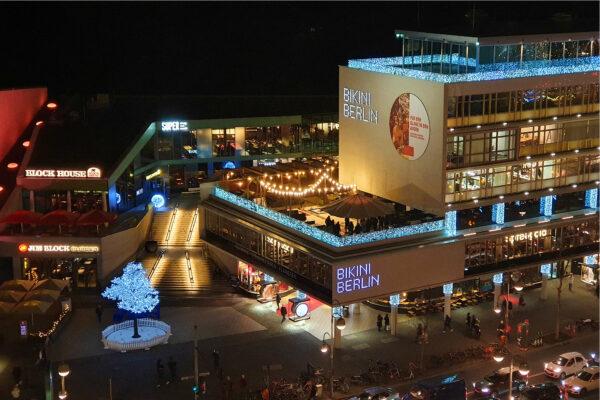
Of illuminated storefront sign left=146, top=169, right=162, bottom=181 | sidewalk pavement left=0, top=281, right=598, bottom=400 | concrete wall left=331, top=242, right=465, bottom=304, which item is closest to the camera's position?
sidewalk pavement left=0, top=281, right=598, bottom=400

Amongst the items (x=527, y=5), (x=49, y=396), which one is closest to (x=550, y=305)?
(x=49, y=396)

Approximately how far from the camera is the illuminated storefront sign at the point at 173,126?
296 feet

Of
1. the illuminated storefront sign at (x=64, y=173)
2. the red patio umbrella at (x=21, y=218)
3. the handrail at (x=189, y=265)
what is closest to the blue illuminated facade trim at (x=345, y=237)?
the handrail at (x=189, y=265)

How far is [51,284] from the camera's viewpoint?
222ft

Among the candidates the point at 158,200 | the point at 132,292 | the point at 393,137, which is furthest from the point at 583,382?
the point at 158,200

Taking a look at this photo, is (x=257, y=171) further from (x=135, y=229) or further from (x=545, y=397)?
(x=545, y=397)

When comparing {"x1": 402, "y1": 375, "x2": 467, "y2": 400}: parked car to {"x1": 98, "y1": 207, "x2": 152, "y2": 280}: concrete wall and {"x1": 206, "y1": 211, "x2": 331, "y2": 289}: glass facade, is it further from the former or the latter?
{"x1": 98, "y1": 207, "x2": 152, "y2": 280}: concrete wall

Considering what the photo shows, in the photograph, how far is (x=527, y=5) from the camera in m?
136

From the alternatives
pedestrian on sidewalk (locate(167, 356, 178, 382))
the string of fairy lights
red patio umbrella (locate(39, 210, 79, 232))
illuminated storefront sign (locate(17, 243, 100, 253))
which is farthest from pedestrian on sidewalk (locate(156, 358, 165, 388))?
the string of fairy lights

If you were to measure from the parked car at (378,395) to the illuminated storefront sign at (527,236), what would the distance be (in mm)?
18614

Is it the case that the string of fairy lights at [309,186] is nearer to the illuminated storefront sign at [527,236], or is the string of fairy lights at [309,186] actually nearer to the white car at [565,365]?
the illuminated storefront sign at [527,236]

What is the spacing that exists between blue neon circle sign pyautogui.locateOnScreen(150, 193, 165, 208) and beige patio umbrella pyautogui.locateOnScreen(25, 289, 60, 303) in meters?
19.7

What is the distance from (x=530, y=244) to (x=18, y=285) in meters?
38.1

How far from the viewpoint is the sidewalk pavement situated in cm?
5741
